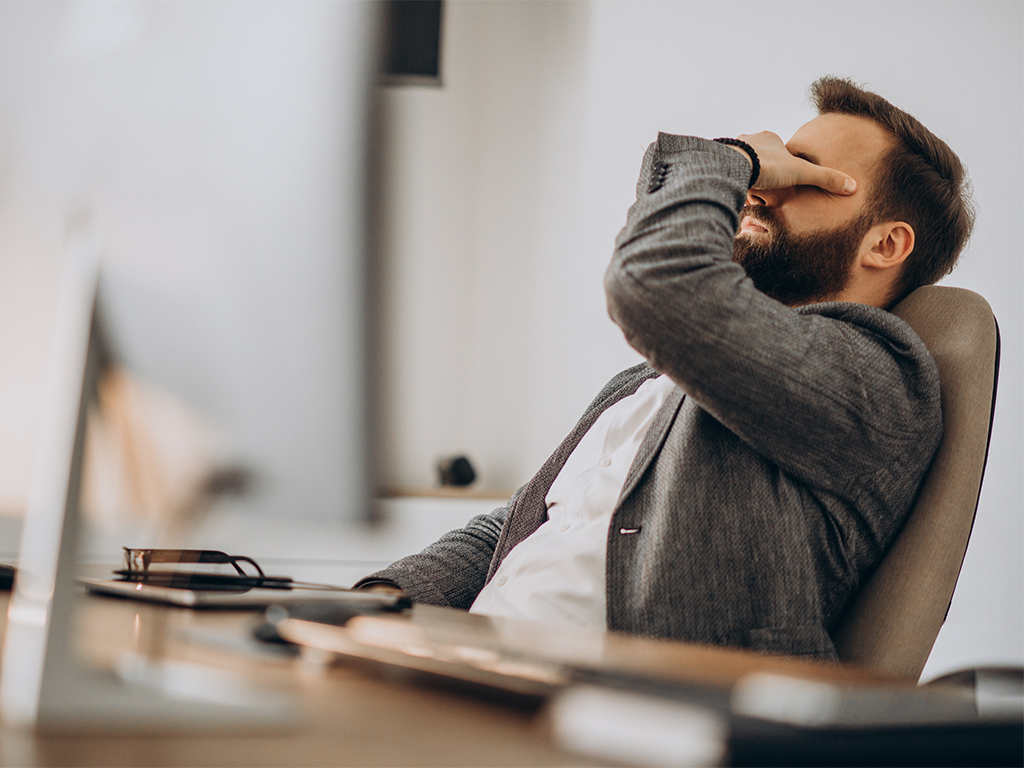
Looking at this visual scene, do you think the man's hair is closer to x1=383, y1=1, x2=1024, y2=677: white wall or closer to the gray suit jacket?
the gray suit jacket

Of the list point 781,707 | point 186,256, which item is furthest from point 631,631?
point 186,256

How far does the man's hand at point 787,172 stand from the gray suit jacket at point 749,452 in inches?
7.6

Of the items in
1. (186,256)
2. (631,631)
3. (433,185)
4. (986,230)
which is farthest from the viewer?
(433,185)

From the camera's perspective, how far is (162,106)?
392 mm

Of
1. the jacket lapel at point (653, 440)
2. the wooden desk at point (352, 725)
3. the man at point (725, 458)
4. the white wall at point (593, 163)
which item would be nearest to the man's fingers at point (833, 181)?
the man at point (725, 458)

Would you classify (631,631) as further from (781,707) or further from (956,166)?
(956,166)

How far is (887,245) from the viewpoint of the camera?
121cm

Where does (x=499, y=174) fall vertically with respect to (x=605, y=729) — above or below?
above

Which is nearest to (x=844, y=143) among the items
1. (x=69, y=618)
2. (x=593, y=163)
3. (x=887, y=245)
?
(x=887, y=245)

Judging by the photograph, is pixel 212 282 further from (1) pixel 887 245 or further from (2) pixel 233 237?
(1) pixel 887 245

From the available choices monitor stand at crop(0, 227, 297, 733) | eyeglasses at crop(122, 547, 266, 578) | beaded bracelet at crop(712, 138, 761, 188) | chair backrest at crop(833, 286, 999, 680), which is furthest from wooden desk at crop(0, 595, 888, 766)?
beaded bracelet at crop(712, 138, 761, 188)

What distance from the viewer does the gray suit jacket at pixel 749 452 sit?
845 millimetres

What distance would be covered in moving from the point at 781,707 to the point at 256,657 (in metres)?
0.27

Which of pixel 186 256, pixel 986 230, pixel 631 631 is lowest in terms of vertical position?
pixel 631 631
